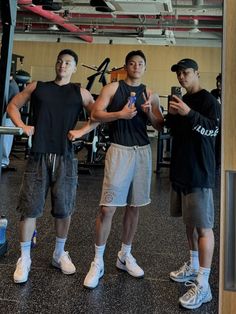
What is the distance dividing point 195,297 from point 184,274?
339 mm

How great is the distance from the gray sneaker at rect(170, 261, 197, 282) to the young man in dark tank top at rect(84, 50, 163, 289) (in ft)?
1.66

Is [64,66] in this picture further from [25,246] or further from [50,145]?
[25,246]

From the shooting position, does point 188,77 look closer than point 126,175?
Yes

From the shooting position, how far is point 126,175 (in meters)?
2.32

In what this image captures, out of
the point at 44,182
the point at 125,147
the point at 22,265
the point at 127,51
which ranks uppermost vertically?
the point at 127,51

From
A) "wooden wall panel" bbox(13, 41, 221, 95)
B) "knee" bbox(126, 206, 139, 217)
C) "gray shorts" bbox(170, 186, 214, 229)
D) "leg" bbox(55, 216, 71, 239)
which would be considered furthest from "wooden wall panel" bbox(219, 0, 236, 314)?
"wooden wall panel" bbox(13, 41, 221, 95)

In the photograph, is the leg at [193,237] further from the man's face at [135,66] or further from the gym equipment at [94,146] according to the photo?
the gym equipment at [94,146]

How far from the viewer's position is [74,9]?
921 cm

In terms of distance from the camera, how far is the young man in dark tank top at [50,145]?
2316 millimetres

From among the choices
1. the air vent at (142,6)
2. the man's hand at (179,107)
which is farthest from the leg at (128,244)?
the air vent at (142,6)

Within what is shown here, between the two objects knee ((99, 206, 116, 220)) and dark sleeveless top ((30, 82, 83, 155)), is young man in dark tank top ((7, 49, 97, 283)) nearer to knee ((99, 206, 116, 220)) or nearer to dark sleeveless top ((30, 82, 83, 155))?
dark sleeveless top ((30, 82, 83, 155))

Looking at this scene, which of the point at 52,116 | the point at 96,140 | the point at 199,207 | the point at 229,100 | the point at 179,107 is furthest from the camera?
the point at 96,140

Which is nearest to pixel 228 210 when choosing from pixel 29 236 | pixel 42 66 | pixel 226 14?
pixel 226 14

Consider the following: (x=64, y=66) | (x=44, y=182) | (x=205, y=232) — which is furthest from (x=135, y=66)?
(x=205, y=232)
